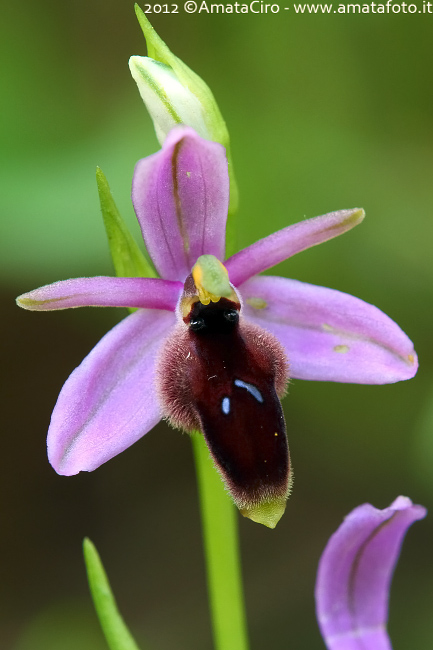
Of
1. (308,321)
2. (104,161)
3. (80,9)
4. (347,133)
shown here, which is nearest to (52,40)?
(80,9)

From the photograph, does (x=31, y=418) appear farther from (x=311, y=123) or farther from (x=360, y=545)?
(x=360, y=545)

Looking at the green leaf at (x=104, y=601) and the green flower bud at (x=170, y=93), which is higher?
the green flower bud at (x=170, y=93)

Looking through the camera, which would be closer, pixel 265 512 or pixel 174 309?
pixel 265 512

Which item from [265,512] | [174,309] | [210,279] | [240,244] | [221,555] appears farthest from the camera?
[240,244]

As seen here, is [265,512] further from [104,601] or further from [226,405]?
[104,601]

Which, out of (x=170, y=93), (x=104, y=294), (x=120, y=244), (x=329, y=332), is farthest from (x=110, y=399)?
(x=170, y=93)

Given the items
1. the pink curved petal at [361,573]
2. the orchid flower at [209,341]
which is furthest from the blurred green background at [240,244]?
the orchid flower at [209,341]

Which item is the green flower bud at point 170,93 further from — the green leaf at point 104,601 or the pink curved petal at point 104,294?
the green leaf at point 104,601
